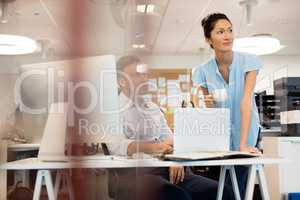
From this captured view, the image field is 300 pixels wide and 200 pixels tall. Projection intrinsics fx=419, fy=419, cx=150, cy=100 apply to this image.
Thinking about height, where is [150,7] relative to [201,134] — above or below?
above

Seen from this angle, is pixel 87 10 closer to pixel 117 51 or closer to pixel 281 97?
pixel 117 51

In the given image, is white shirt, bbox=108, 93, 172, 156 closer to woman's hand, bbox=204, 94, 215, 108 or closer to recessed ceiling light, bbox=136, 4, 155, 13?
recessed ceiling light, bbox=136, 4, 155, 13

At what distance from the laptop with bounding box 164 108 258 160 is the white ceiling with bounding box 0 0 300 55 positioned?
0.90 feet

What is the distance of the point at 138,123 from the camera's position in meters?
0.29

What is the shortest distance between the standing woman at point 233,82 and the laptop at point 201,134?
1.24 ft

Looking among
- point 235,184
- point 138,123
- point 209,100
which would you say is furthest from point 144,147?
point 209,100

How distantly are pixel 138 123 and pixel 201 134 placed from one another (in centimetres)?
122

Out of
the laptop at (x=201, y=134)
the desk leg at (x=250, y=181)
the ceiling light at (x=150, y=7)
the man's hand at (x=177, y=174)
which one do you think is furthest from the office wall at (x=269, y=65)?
the ceiling light at (x=150, y=7)

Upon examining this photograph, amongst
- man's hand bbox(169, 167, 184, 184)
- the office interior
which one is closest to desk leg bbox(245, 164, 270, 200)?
the office interior

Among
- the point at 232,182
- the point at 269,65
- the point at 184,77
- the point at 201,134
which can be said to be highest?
the point at 269,65

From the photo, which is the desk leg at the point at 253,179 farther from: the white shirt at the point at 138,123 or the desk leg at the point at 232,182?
the white shirt at the point at 138,123

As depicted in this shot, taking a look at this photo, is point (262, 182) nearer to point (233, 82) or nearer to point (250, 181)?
point (250, 181)

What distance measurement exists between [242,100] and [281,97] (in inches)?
25.5

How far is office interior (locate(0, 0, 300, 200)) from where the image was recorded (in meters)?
0.25
